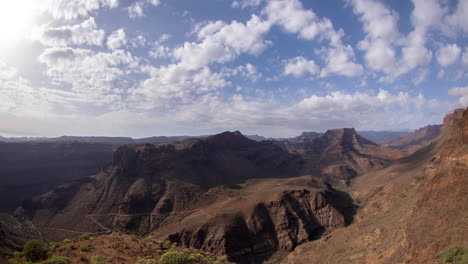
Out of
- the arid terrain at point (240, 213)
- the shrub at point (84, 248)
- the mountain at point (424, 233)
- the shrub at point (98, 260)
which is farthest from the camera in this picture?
the arid terrain at point (240, 213)

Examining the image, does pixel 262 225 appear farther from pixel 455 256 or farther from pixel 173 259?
pixel 173 259

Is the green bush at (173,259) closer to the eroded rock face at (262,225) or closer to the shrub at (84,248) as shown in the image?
the shrub at (84,248)

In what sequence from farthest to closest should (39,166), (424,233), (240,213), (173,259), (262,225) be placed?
(39,166)
(240,213)
(262,225)
(424,233)
(173,259)

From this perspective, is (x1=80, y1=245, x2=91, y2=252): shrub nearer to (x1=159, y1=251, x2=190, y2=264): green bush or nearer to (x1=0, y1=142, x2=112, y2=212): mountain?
(x1=159, y1=251, x2=190, y2=264): green bush

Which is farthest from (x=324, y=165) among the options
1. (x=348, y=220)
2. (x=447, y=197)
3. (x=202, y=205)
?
(x=447, y=197)

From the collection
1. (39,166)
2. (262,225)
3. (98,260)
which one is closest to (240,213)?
(262,225)

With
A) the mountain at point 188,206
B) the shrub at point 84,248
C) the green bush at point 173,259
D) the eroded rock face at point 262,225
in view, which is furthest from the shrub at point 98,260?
the mountain at point 188,206
